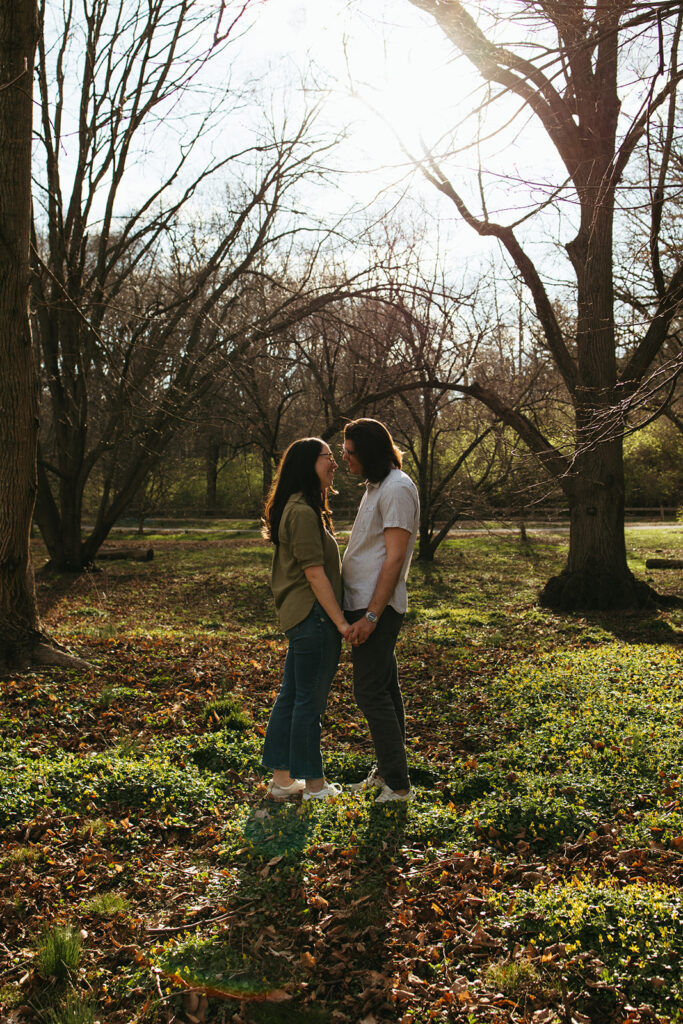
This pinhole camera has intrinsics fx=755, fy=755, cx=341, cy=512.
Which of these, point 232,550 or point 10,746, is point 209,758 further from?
point 232,550

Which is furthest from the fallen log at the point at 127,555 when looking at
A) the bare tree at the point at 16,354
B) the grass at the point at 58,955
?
the grass at the point at 58,955

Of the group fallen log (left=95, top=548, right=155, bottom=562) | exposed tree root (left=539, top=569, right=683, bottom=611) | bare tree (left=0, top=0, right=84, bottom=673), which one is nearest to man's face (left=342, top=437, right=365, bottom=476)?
bare tree (left=0, top=0, right=84, bottom=673)

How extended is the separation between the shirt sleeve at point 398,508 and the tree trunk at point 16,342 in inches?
160

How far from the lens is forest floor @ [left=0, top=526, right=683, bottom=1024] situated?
2.87 meters

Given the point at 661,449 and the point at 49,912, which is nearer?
the point at 49,912

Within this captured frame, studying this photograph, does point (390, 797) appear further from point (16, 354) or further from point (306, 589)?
point (16, 354)

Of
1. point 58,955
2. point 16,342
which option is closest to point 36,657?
point 16,342

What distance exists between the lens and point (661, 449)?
105ft

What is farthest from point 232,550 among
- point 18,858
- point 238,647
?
point 18,858

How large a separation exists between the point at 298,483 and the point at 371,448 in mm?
447

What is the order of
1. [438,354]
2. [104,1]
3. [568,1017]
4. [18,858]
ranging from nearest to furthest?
1. [568,1017]
2. [18,858]
3. [104,1]
4. [438,354]

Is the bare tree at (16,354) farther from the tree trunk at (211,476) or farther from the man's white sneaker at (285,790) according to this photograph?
the tree trunk at (211,476)

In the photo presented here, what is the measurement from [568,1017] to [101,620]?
954 centimetres

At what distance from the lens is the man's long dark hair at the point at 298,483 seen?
4.16m
